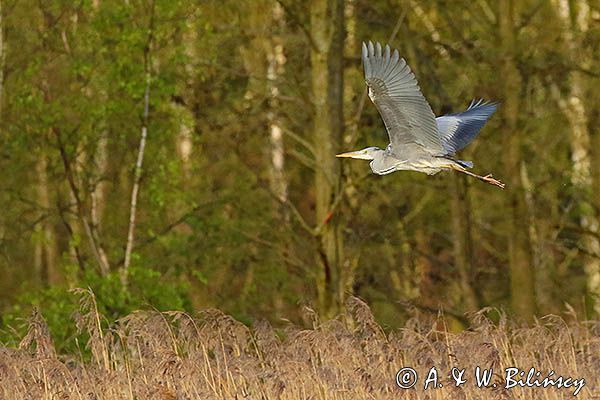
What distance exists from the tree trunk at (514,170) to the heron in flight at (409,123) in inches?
228

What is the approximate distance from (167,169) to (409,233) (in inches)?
243

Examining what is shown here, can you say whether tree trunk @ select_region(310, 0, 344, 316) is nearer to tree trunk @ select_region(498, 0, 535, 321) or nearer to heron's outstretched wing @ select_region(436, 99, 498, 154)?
tree trunk @ select_region(498, 0, 535, 321)

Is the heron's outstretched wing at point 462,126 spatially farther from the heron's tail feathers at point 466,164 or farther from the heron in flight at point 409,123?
the heron's tail feathers at point 466,164

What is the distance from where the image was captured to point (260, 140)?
68.4 feet

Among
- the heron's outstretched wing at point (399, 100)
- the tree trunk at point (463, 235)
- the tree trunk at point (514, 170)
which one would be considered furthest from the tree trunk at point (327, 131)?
the heron's outstretched wing at point (399, 100)

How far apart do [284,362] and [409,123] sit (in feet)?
8.15

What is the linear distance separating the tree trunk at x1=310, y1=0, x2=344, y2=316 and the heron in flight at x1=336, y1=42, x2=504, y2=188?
3.64m

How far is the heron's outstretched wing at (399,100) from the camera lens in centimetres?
961

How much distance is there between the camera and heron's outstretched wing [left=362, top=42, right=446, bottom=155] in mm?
9609

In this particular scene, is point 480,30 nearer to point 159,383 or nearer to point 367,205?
point 367,205

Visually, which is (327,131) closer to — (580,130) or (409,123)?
(409,123)

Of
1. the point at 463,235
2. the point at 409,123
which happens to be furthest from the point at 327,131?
the point at 409,123

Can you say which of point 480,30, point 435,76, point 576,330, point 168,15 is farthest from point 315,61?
point 576,330

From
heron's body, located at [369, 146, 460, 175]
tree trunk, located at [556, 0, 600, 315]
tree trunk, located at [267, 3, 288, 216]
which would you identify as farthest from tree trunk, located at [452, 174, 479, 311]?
heron's body, located at [369, 146, 460, 175]
